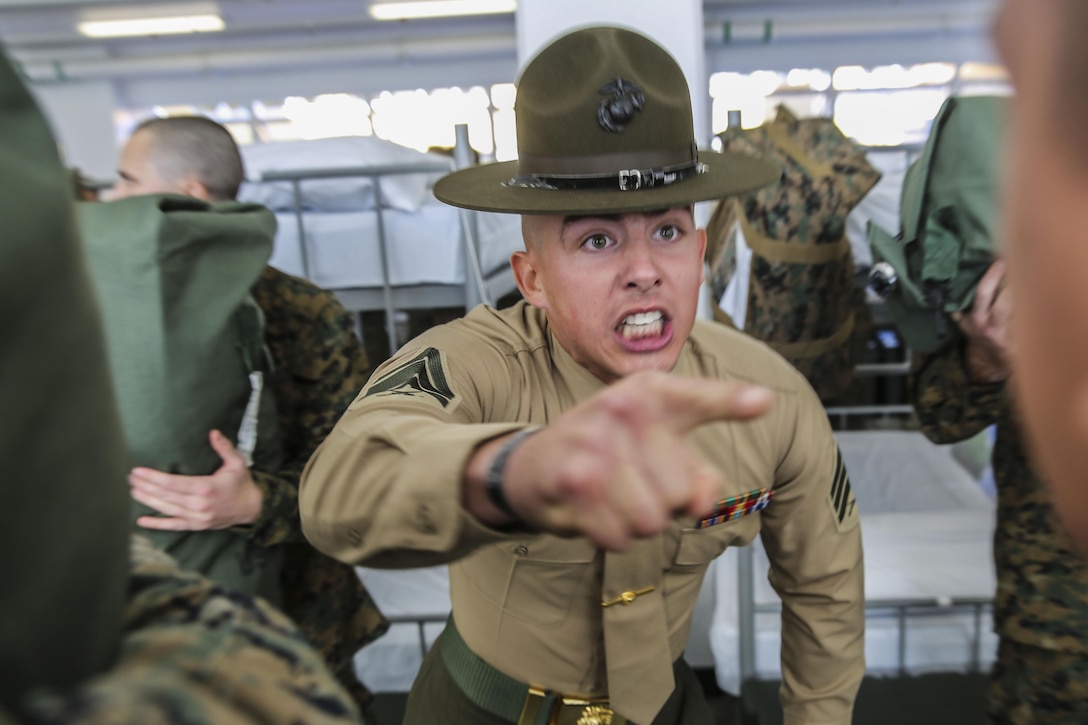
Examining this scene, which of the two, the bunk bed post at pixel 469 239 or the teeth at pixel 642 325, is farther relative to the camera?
the bunk bed post at pixel 469 239

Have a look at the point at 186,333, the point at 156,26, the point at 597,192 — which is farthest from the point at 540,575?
the point at 156,26

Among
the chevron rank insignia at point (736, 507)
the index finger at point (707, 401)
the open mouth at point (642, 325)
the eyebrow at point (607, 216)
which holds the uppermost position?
the eyebrow at point (607, 216)

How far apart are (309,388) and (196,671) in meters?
1.25

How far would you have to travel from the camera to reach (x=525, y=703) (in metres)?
1.09

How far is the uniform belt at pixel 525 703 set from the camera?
1.08 m

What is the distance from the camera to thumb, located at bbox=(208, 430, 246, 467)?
126 cm

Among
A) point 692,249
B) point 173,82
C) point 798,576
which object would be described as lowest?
point 798,576

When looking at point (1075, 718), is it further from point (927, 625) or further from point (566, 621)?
point (566, 621)

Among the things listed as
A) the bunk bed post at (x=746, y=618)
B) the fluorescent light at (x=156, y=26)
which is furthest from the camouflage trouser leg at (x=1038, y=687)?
the fluorescent light at (x=156, y=26)

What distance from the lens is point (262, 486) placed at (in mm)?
1341

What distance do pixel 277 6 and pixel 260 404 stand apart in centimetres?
166

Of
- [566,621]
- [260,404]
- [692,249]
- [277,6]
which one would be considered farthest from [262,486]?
[277,6]

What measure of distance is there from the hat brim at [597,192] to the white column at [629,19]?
967mm

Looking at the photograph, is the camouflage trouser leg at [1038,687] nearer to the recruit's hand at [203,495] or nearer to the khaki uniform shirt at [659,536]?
the khaki uniform shirt at [659,536]
